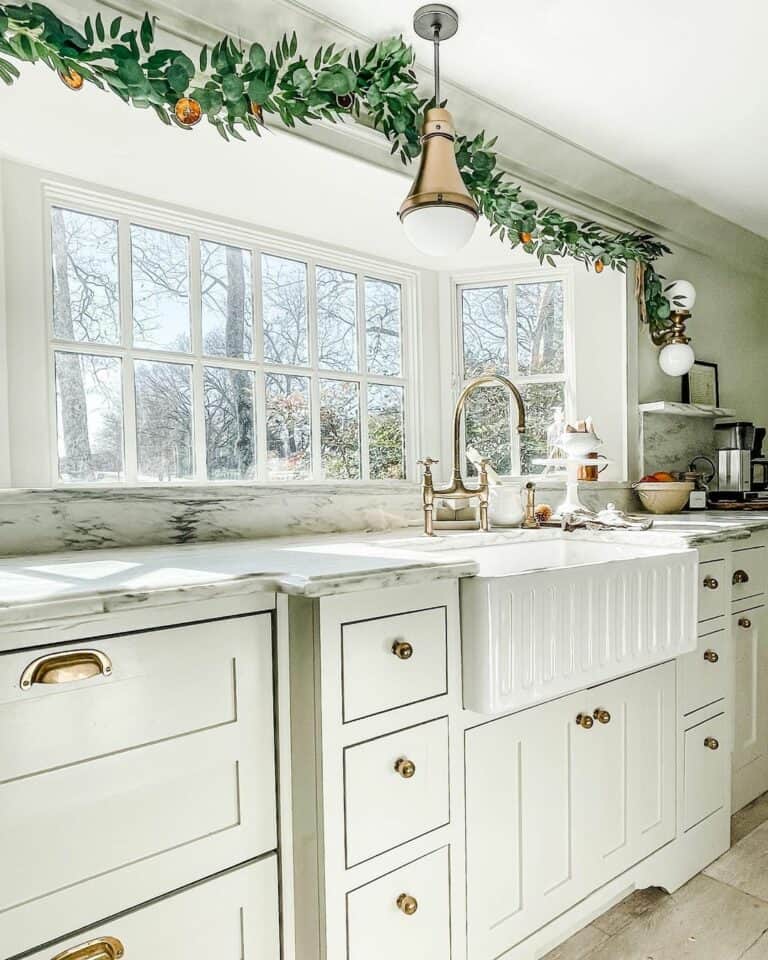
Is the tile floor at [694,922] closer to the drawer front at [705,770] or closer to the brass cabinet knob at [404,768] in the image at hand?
the drawer front at [705,770]

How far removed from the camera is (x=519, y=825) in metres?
1.42

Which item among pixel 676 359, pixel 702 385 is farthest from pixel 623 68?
pixel 702 385

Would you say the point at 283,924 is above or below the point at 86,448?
below

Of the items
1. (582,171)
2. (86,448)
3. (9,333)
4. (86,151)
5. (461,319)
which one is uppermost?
(582,171)

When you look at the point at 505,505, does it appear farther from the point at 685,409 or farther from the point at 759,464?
the point at 759,464

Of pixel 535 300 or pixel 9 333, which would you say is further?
pixel 535 300

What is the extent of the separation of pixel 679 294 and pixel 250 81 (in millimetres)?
2003

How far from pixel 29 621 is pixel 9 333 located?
107 centimetres

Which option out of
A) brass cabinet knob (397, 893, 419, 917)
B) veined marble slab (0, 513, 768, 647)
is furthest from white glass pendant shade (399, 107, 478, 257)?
brass cabinet knob (397, 893, 419, 917)

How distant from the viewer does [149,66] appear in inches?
57.2

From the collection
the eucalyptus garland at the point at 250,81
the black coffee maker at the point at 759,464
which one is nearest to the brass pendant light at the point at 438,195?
the eucalyptus garland at the point at 250,81

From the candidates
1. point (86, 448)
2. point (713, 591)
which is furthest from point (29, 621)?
point (713, 591)

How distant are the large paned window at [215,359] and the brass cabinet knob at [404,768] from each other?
1.10 m

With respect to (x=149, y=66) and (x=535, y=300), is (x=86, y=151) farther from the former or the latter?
(x=535, y=300)
